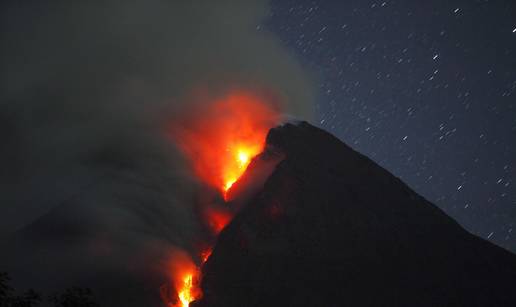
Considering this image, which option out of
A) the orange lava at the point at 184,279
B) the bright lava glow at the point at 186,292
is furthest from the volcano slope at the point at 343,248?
the bright lava glow at the point at 186,292

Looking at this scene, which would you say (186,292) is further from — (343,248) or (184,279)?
(343,248)

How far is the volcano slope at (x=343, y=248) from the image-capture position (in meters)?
81.6

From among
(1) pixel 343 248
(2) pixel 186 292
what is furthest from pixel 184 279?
(1) pixel 343 248

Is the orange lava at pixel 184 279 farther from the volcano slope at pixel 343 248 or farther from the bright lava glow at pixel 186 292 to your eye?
the volcano slope at pixel 343 248

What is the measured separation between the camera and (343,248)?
300ft

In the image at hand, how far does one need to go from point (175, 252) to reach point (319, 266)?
26661 mm

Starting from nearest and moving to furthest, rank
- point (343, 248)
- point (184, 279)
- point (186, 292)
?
1. point (186, 292)
2. point (184, 279)
3. point (343, 248)

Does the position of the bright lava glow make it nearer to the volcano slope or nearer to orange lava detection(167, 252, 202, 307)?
orange lava detection(167, 252, 202, 307)

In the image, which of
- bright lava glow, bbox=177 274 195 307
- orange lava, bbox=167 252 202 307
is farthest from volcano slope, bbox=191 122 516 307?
bright lava glow, bbox=177 274 195 307

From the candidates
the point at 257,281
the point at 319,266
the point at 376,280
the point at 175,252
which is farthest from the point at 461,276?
the point at 175,252

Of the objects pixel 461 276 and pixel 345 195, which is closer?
pixel 461 276

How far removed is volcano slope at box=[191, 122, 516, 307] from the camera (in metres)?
81.6

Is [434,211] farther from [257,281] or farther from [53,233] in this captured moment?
[53,233]

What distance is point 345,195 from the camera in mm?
105000
